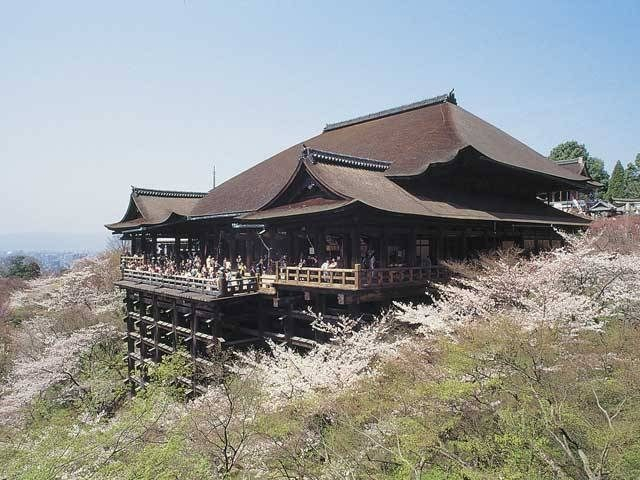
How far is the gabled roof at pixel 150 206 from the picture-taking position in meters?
25.8

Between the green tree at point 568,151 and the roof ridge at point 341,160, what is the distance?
48034 mm

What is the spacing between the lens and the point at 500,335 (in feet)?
26.8

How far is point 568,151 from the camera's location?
186 ft

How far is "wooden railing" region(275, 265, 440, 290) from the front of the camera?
496 inches

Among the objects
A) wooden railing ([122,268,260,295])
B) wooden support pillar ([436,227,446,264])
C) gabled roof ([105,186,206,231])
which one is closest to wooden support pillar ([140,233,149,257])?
gabled roof ([105,186,206,231])

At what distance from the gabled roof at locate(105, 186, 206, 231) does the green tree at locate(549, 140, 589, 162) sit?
48.3 meters

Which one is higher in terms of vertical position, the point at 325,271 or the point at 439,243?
the point at 439,243

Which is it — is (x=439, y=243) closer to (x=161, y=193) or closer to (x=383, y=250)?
(x=383, y=250)

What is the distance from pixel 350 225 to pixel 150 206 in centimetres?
1725

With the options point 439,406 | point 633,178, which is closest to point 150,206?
point 439,406

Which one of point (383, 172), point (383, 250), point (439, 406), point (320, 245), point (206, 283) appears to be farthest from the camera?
point (383, 172)

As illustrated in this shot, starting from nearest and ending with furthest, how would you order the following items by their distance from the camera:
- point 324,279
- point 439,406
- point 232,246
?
point 439,406, point 324,279, point 232,246

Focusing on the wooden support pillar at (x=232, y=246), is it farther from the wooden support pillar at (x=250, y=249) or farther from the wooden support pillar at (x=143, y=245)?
the wooden support pillar at (x=143, y=245)

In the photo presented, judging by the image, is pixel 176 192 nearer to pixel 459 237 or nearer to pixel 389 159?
pixel 389 159
